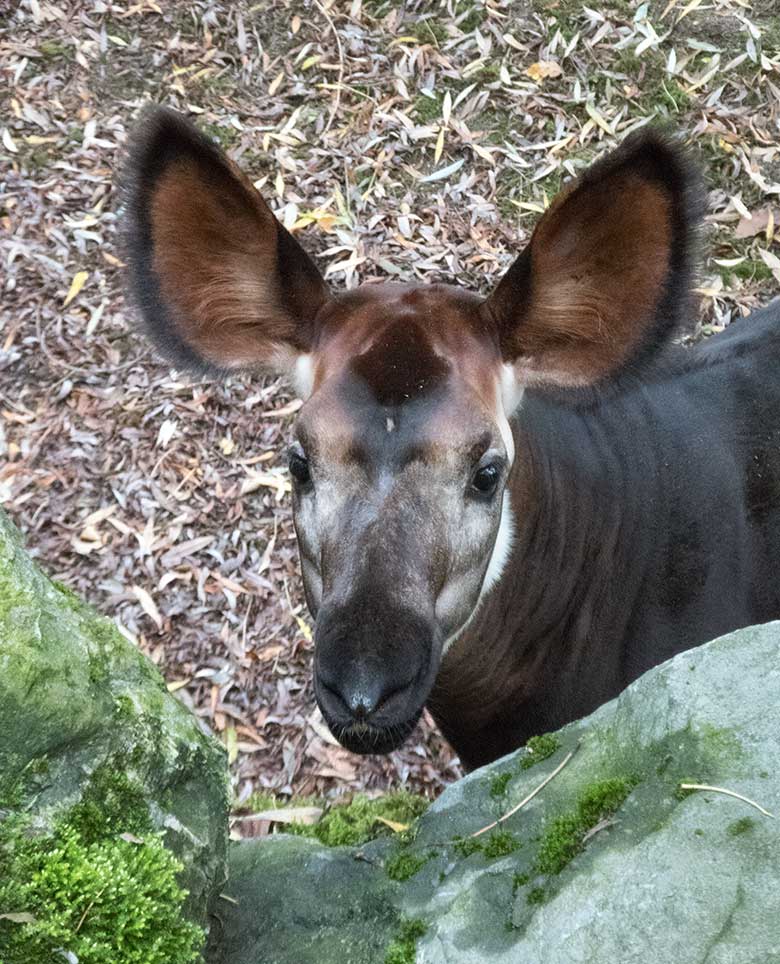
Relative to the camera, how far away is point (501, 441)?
118 inches

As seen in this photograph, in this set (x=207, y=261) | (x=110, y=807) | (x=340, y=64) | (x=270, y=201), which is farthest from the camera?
(x=340, y=64)

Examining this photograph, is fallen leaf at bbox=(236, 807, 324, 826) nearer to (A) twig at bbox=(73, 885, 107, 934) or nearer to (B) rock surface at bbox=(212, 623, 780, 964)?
(B) rock surface at bbox=(212, 623, 780, 964)

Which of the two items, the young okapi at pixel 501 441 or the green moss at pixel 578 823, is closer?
the green moss at pixel 578 823

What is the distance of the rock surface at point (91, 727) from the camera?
2.09 m

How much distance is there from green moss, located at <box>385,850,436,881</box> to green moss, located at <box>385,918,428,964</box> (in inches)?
6.6

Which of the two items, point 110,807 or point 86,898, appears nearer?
point 86,898

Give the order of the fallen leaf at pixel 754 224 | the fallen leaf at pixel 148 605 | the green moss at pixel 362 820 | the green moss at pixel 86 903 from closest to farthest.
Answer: the green moss at pixel 86 903
the green moss at pixel 362 820
the fallen leaf at pixel 148 605
the fallen leaf at pixel 754 224

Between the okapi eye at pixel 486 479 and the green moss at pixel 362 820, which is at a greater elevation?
the okapi eye at pixel 486 479

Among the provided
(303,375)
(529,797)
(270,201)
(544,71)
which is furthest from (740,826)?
(544,71)

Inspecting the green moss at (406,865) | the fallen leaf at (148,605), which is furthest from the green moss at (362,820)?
the fallen leaf at (148,605)

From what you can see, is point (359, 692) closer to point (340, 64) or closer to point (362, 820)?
point (362, 820)

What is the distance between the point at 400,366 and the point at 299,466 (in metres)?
0.39

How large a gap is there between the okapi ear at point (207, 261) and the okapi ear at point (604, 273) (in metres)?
0.64

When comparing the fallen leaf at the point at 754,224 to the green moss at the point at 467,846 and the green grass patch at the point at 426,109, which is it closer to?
the green grass patch at the point at 426,109
